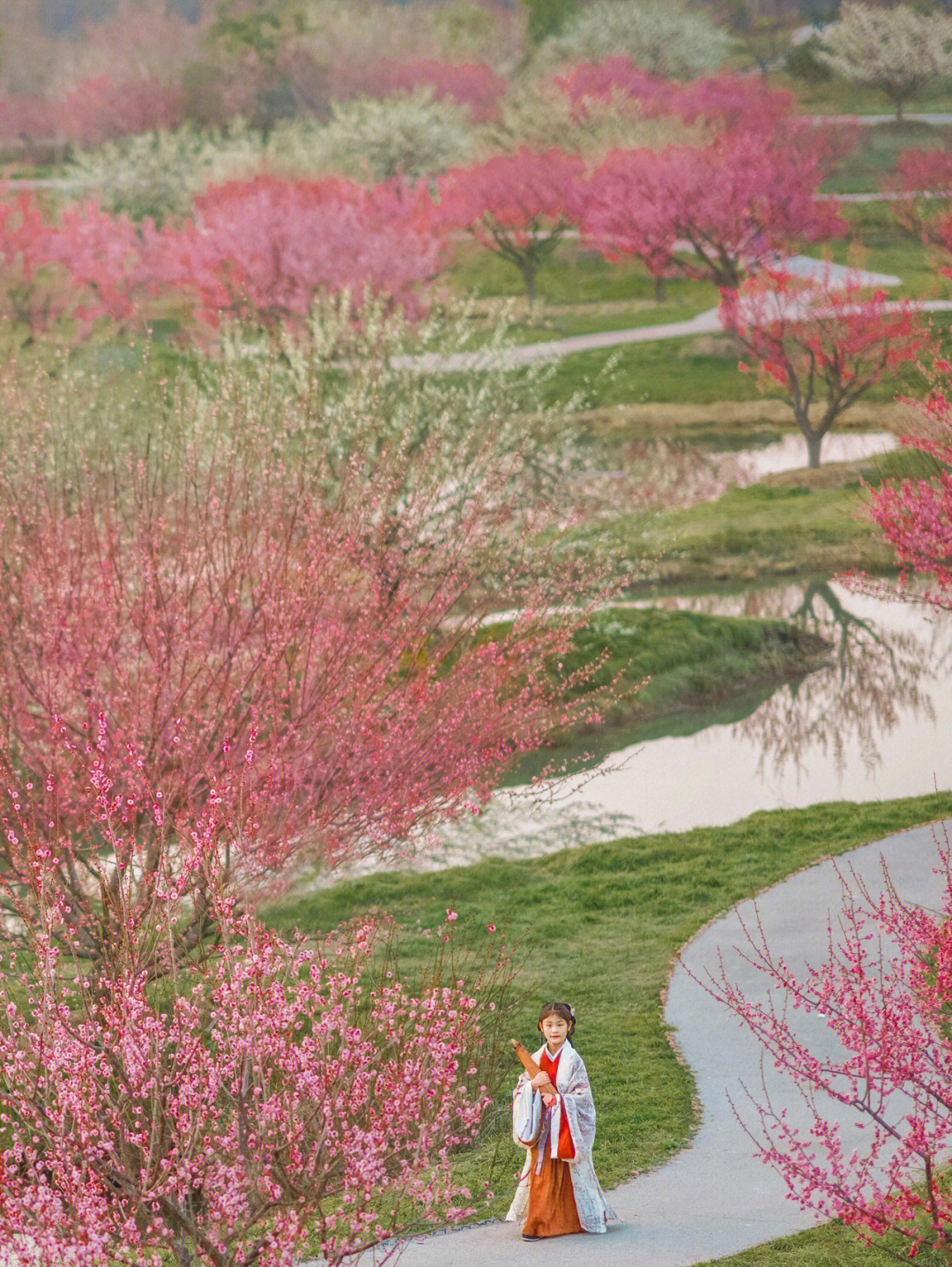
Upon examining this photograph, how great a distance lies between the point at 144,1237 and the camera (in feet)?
22.8

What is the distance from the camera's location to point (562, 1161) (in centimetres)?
899

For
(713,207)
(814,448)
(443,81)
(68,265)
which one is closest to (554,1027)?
(814,448)

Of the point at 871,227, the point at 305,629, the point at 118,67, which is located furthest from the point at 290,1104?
the point at 118,67

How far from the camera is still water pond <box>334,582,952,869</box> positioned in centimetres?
2056

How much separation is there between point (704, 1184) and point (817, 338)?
3006 cm

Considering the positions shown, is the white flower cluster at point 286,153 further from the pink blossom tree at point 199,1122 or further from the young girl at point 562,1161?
the pink blossom tree at point 199,1122

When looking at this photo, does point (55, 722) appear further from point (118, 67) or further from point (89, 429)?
point (118, 67)

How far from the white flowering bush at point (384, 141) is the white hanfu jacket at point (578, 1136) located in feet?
163

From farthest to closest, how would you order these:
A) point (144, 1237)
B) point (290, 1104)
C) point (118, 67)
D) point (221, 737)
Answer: point (118, 67) → point (221, 737) → point (290, 1104) → point (144, 1237)

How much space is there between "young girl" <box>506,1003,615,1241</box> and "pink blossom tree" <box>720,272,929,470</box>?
1086 inches

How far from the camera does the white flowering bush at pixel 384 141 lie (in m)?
56.3

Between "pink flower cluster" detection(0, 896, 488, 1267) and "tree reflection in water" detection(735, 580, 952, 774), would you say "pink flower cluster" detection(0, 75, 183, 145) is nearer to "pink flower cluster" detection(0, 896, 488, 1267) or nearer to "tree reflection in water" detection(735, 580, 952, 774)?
"tree reflection in water" detection(735, 580, 952, 774)

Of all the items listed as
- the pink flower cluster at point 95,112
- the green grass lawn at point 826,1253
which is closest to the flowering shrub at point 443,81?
the pink flower cluster at point 95,112

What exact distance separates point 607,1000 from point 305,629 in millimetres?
3863
